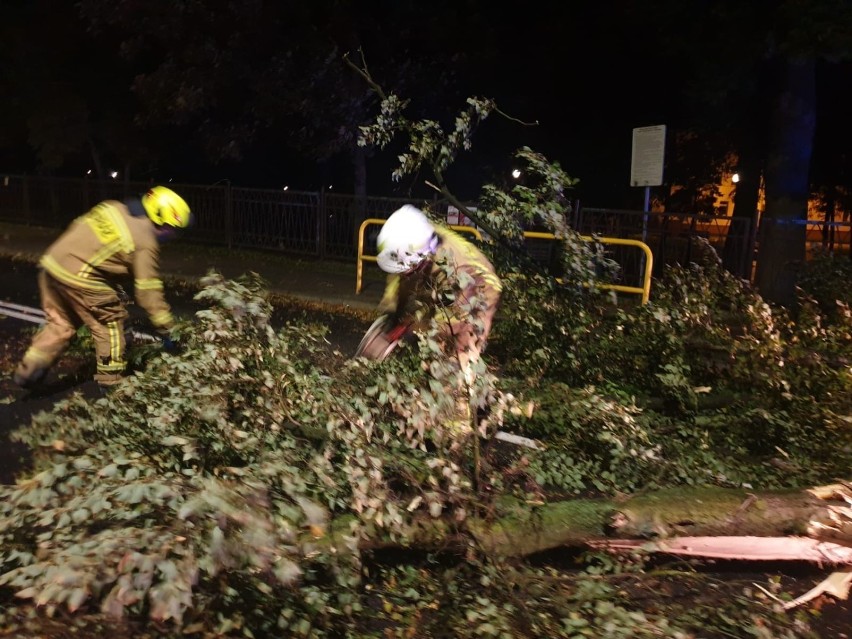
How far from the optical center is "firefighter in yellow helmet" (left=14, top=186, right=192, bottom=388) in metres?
5.65

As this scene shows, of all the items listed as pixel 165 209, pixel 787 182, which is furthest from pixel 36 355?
pixel 787 182

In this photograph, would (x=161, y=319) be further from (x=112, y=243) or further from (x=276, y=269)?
(x=276, y=269)

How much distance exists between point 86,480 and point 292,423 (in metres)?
1.38

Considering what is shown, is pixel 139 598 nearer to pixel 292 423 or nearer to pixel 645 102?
pixel 292 423

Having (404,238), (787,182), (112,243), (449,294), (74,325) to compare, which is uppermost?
(787,182)

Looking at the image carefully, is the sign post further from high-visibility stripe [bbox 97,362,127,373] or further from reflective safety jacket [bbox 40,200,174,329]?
high-visibility stripe [bbox 97,362,127,373]

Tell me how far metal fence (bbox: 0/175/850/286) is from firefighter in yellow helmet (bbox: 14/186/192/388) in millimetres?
2400

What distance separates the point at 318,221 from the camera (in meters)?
14.1

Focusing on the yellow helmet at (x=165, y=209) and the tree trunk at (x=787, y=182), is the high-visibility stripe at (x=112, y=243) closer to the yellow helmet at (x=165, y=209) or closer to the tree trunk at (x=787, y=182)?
the yellow helmet at (x=165, y=209)

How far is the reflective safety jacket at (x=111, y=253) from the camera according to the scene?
222 inches

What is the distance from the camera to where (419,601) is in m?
3.46

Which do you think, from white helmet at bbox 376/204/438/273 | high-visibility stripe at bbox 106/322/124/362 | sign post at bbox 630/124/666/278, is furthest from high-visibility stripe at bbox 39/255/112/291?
sign post at bbox 630/124/666/278

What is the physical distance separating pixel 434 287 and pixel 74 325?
10.7 feet

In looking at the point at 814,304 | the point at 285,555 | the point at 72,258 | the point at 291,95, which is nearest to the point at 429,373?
the point at 285,555
